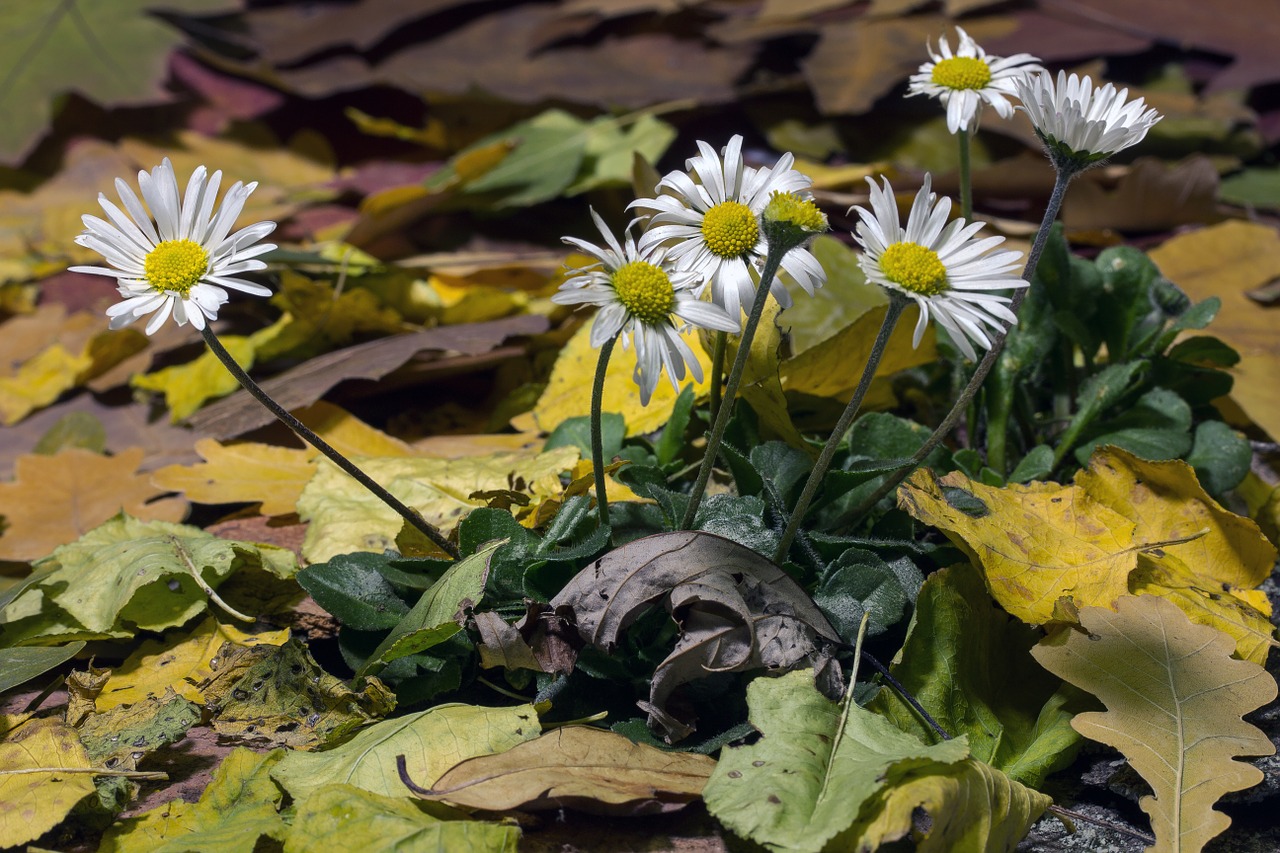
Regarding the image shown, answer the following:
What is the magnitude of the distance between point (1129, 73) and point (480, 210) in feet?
7.82

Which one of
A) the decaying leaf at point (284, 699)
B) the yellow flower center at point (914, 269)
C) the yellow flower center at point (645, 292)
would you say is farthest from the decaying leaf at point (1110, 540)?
the decaying leaf at point (284, 699)

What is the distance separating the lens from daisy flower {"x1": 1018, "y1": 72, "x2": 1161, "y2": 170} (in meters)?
1.31

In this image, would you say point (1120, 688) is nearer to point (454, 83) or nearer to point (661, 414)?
point (661, 414)

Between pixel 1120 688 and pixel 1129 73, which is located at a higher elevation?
pixel 1129 73

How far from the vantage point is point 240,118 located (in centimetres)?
412

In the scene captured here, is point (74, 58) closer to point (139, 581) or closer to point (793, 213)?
point (139, 581)

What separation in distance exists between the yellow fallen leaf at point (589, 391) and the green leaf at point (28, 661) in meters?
0.92

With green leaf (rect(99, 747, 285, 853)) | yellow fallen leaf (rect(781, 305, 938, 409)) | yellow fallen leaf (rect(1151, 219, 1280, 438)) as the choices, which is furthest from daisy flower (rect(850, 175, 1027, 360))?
yellow fallen leaf (rect(1151, 219, 1280, 438))

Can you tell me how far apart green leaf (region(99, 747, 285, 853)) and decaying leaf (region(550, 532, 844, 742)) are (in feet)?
1.36

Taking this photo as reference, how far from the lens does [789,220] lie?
1.16m

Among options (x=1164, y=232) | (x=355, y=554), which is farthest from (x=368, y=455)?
(x=1164, y=232)

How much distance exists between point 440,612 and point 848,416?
0.59 metres

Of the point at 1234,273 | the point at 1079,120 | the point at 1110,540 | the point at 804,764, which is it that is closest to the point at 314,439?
the point at 804,764

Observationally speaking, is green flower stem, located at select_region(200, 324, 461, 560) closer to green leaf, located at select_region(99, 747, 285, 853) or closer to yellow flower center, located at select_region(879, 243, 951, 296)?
green leaf, located at select_region(99, 747, 285, 853)
